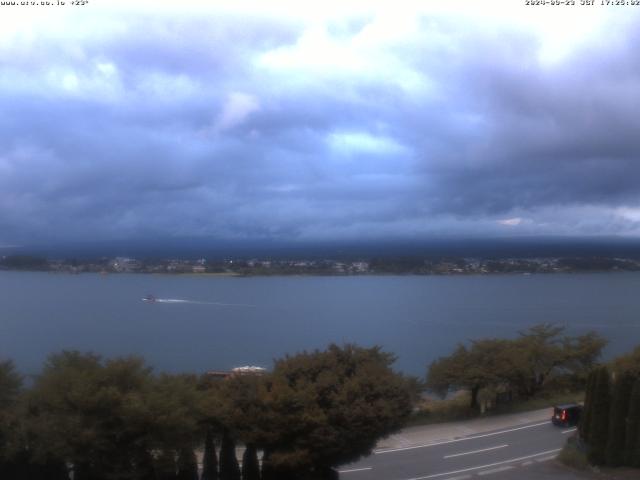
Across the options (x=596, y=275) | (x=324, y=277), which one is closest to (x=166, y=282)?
(x=324, y=277)

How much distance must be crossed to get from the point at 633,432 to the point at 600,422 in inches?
30.1

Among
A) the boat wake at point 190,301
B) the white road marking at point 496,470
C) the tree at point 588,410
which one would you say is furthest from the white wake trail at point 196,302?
the tree at point 588,410

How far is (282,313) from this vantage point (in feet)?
199

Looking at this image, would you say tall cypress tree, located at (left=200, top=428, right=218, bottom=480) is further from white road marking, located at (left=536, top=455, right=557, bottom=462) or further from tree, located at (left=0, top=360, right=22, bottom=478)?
white road marking, located at (left=536, top=455, right=557, bottom=462)

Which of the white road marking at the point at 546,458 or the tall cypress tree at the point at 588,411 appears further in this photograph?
the white road marking at the point at 546,458

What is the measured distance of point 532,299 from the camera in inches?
2886

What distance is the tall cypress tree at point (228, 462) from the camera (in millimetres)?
14258

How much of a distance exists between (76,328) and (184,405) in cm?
3912

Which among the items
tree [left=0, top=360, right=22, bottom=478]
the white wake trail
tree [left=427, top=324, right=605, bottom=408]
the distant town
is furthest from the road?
the distant town

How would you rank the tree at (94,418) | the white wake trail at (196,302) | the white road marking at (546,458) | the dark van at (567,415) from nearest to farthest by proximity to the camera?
the tree at (94,418) < the white road marking at (546,458) < the dark van at (567,415) < the white wake trail at (196,302)

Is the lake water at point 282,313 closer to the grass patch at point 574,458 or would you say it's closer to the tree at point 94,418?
the tree at point 94,418

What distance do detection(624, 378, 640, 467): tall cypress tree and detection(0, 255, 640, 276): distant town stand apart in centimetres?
8078

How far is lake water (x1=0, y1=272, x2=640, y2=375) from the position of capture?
4300cm

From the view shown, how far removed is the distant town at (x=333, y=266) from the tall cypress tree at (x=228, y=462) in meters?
80.6
